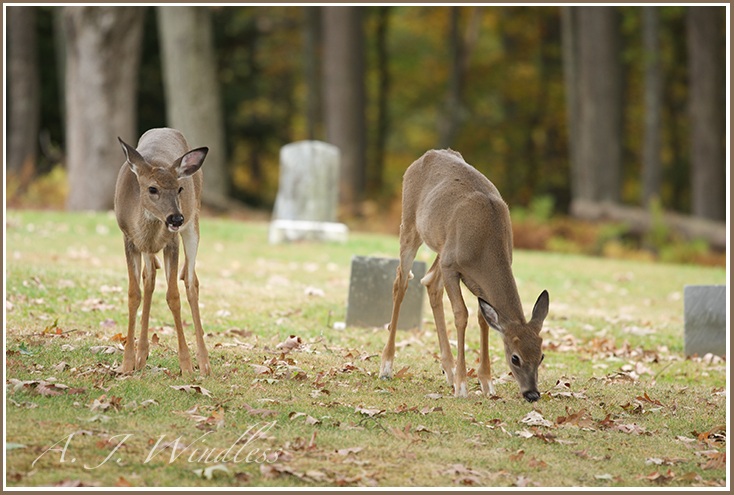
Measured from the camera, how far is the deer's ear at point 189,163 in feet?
19.0

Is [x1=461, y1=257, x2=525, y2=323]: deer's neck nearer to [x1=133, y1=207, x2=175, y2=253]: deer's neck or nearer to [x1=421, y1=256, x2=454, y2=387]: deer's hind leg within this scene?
[x1=421, y1=256, x2=454, y2=387]: deer's hind leg

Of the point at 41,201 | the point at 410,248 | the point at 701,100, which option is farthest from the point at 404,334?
the point at 701,100

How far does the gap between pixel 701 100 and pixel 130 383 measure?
62.1 feet

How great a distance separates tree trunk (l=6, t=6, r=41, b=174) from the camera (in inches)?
869

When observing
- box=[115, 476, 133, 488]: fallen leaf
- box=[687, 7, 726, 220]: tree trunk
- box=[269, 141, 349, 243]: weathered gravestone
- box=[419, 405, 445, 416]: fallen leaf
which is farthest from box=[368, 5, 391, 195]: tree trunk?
box=[115, 476, 133, 488]: fallen leaf

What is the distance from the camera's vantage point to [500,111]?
1273 inches

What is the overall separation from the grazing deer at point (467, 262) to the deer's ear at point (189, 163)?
191 cm

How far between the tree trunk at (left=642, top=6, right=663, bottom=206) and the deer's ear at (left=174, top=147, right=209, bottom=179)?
1752cm

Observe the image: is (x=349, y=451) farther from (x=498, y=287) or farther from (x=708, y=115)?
(x=708, y=115)

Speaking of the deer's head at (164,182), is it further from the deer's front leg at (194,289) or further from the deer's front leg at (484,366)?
the deer's front leg at (484,366)

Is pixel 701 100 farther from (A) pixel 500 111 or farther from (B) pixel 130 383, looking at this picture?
(B) pixel 130 383

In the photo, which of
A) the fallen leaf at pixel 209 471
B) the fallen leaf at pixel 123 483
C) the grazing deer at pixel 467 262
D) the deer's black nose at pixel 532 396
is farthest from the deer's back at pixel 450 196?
the fallen leaf at pixel 123 483

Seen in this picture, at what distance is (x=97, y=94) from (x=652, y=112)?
13831 millimetres

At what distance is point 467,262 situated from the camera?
6.12 metres
